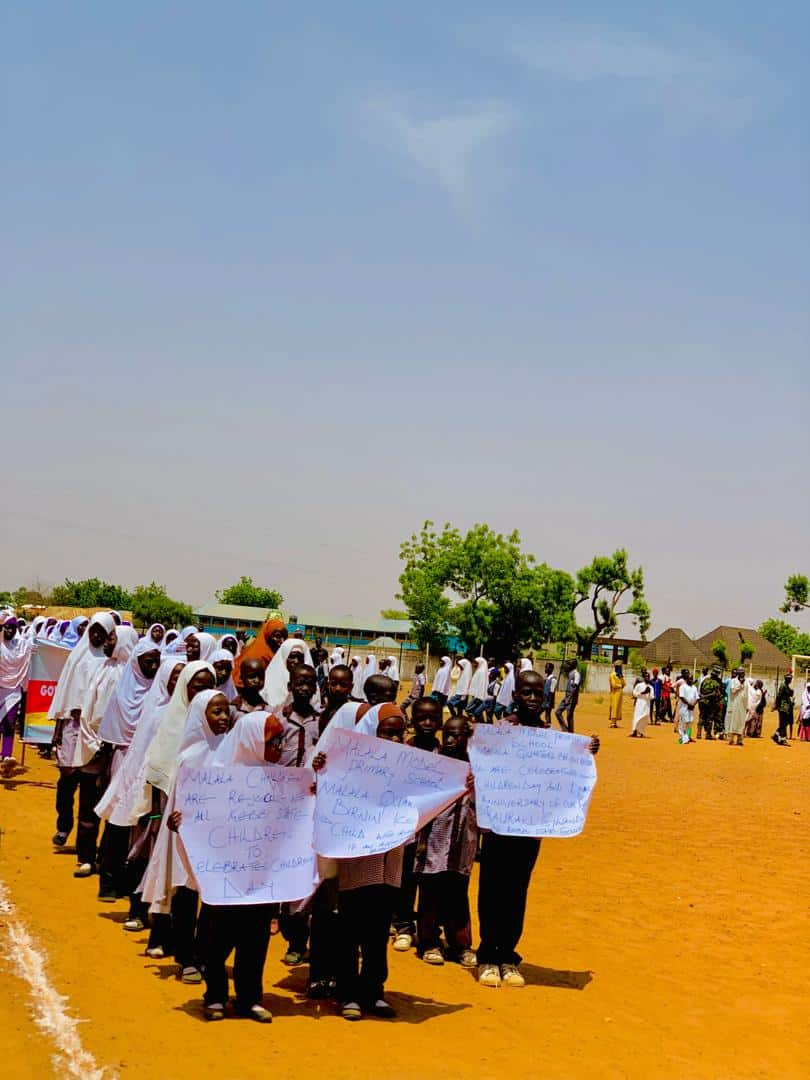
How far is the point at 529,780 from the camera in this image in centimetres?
770

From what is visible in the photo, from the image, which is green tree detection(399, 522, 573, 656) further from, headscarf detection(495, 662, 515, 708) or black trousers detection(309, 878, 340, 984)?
black trousers detection(309, 878, 340, 984)

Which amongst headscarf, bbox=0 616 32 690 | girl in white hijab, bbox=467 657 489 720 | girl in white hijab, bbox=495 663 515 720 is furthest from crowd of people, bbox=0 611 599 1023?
girl in white hijab, bbox=467 657 489 720

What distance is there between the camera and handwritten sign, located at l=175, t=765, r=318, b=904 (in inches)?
253

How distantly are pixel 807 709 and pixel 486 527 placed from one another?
98.6 feet

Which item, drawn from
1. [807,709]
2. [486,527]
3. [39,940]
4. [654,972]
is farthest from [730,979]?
[486,527]

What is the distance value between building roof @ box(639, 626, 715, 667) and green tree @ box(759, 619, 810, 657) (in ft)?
21.9

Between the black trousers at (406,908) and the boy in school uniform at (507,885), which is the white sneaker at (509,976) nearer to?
the boy in school uniform at (507,885)

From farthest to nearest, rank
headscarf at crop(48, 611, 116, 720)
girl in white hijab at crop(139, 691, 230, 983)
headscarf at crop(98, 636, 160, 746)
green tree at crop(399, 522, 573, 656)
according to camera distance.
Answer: green tree at crop(399, 522, 573, 656) < headscarf at crop(48, 611, 116, 720) < headscarf at crop(98, 636, 160, 746) < girl in white hijab at crop(139, 691, 230, 983)

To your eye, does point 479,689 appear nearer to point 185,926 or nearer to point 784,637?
point 185,926

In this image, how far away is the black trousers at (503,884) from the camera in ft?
25.0

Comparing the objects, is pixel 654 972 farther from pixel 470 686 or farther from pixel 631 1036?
pixel 470 686

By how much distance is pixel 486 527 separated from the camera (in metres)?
60.9

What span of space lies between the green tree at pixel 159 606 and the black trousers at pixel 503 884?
230ft

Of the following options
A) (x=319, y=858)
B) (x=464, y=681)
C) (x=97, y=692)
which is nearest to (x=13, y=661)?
(x=97, y=692)
